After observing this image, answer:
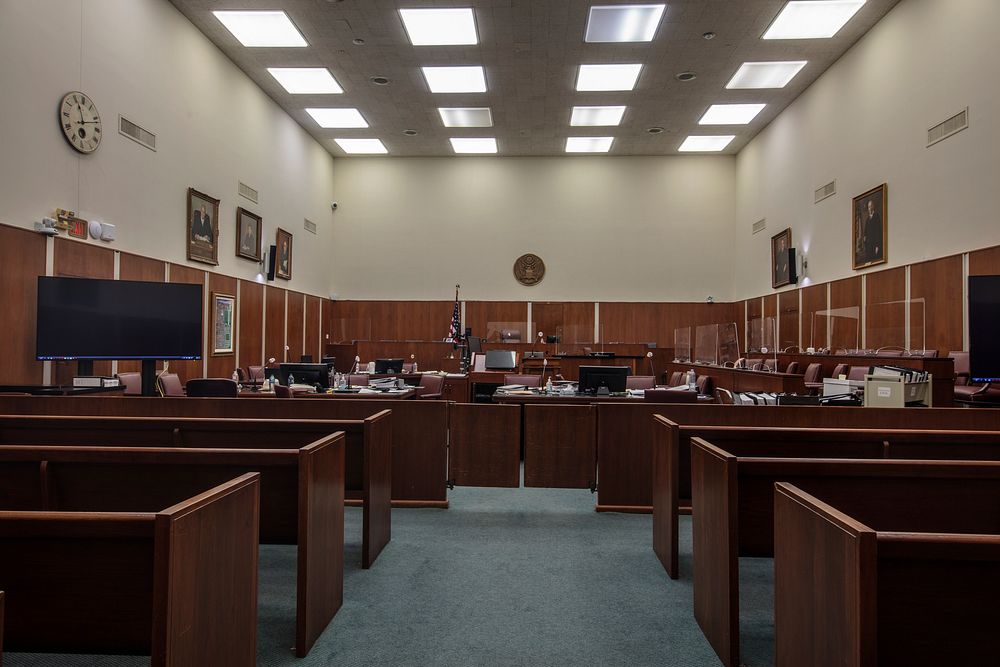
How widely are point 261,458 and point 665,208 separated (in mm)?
14015

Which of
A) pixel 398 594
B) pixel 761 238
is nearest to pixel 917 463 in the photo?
pixel 398 594

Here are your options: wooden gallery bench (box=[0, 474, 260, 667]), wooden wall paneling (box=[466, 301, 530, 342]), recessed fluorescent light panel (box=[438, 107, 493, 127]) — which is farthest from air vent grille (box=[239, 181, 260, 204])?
wooden gallery bench (box=[0, 474, 260, 667])

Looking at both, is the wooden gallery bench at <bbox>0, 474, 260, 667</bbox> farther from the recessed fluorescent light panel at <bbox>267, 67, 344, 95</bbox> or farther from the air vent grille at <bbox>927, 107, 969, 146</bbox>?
the recessed fluorescent light panel at <bbox>267, 67, 344, 95</bbox>

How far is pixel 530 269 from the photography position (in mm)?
15055

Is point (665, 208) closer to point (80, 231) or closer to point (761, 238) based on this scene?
point (761, 238)

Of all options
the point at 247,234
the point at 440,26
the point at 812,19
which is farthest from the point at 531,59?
the point at 247,234

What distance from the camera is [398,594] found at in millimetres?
3102

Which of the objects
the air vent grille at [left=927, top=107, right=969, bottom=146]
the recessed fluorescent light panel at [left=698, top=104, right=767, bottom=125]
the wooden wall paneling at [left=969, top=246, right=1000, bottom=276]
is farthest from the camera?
the recessed fluorescent light panel at [left=698, top=104, right=767, bottom=125]

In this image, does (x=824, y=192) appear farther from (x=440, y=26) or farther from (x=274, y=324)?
(x=274, y=324)

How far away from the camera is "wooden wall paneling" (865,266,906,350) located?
327 inches

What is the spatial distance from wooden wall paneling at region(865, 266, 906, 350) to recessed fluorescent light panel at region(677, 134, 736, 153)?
232 inches

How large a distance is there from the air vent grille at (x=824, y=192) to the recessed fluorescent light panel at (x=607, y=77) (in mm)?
3818

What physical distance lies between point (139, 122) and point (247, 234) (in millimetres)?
2992

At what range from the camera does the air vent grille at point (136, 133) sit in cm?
740
